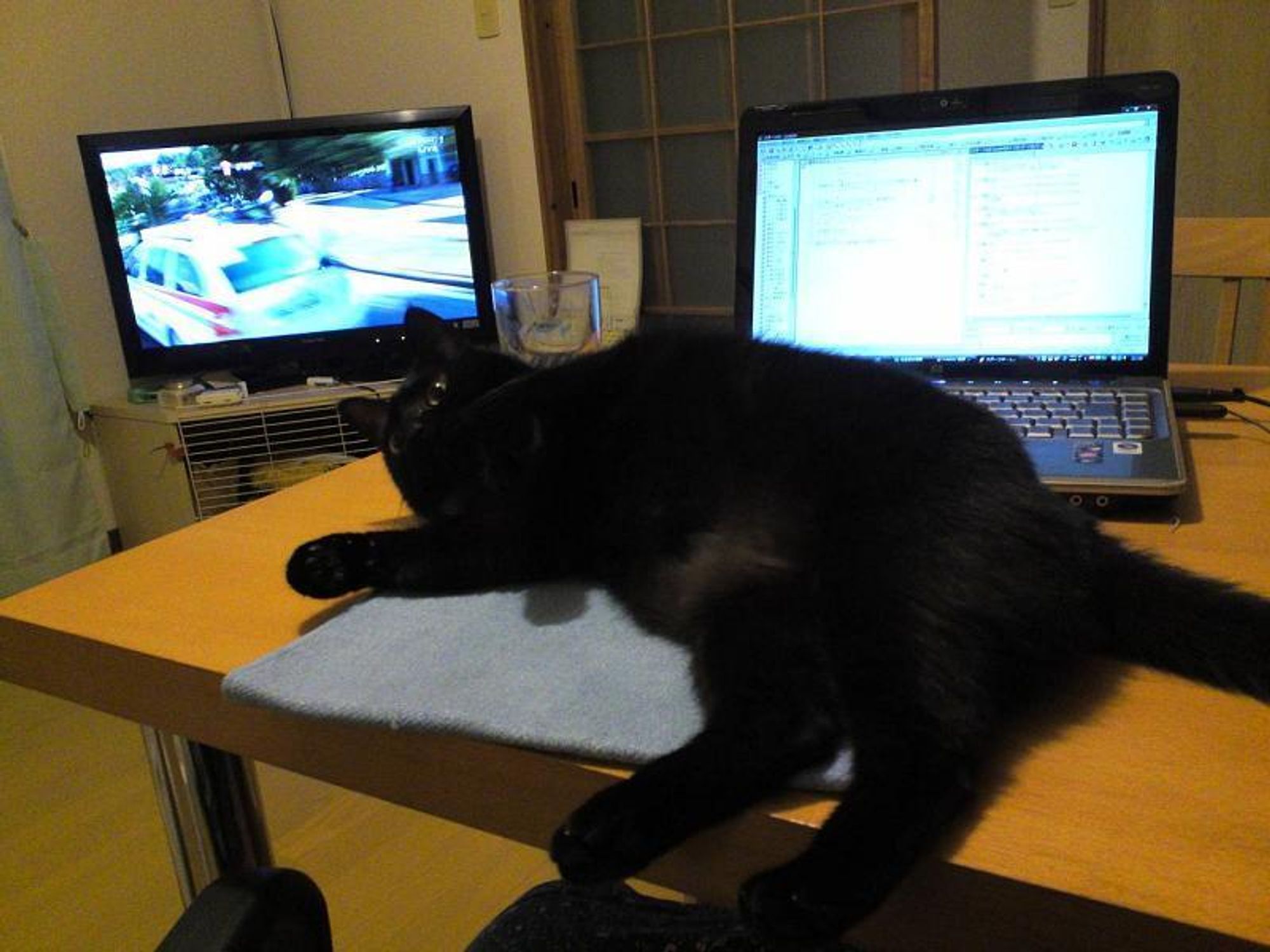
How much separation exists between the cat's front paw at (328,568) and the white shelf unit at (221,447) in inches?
82.3

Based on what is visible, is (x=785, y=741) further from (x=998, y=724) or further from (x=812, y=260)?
(x=812, y=260)

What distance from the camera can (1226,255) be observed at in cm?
134

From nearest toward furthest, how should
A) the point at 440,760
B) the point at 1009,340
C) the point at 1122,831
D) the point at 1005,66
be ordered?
the point at 1122,831
the point at 440,760
the point at 1009,340
the point at 1005,66

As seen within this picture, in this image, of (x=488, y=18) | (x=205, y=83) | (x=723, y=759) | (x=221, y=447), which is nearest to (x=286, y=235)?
(x=221, y=447)

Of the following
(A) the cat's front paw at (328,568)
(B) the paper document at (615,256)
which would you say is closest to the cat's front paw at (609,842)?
(A) the cat's front paw at (328,568)

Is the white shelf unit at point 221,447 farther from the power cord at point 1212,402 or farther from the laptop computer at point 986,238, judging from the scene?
the power cord at point 1212,402

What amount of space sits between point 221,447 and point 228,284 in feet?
1.63

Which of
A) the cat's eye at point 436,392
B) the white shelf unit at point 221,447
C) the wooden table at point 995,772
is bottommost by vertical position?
the white shelf unit at point 221,447

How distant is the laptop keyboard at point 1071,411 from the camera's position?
2.64ft

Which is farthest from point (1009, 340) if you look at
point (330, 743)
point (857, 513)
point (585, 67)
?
point (585, 67)

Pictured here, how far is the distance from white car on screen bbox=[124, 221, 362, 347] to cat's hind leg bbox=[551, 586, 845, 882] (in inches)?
103

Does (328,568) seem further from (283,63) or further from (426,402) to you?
(283,63)

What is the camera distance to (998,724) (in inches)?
18.1

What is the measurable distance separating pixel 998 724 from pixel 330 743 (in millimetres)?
356
